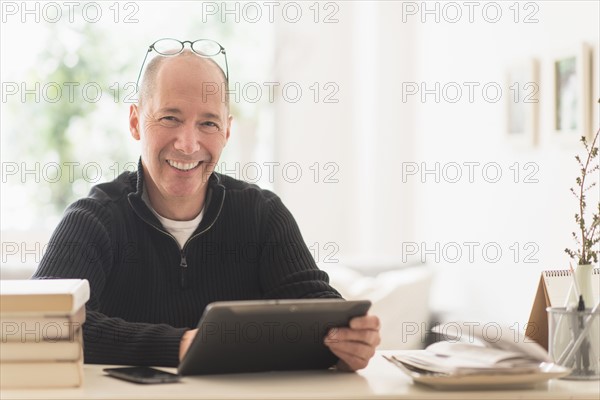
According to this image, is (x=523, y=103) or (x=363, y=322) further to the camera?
(x=523, y=103)

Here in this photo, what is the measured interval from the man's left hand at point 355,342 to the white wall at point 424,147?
1.72 meters

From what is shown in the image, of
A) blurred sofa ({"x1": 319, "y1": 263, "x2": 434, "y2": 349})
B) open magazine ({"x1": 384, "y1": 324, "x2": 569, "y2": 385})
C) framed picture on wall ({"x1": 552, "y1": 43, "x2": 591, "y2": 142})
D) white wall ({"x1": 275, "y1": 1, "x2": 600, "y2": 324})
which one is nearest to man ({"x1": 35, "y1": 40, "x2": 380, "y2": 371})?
open magazine ({"x1": 384, "y1": 324, "x2": 569, "y2": 385})

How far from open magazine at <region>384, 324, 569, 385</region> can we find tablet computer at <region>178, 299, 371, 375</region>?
0.15 metres

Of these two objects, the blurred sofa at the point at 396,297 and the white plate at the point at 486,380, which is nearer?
the white plate at the point at 486,380

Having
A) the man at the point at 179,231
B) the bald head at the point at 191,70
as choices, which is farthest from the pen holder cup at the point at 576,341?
the bald head at the point at 191,70

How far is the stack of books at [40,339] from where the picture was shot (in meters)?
1.39

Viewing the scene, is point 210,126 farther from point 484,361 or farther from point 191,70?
point 484,361

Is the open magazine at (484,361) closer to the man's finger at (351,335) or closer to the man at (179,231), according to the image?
the man's finger at (351,335)

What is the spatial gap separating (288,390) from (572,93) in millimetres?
1950

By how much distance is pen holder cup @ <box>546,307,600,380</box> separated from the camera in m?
1.53

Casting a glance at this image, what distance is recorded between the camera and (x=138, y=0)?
4555mm

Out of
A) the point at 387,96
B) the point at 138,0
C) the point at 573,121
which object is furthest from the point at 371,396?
the point at 138,0

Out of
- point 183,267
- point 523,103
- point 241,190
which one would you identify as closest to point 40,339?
→ point 183,267

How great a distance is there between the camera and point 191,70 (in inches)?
82.1
